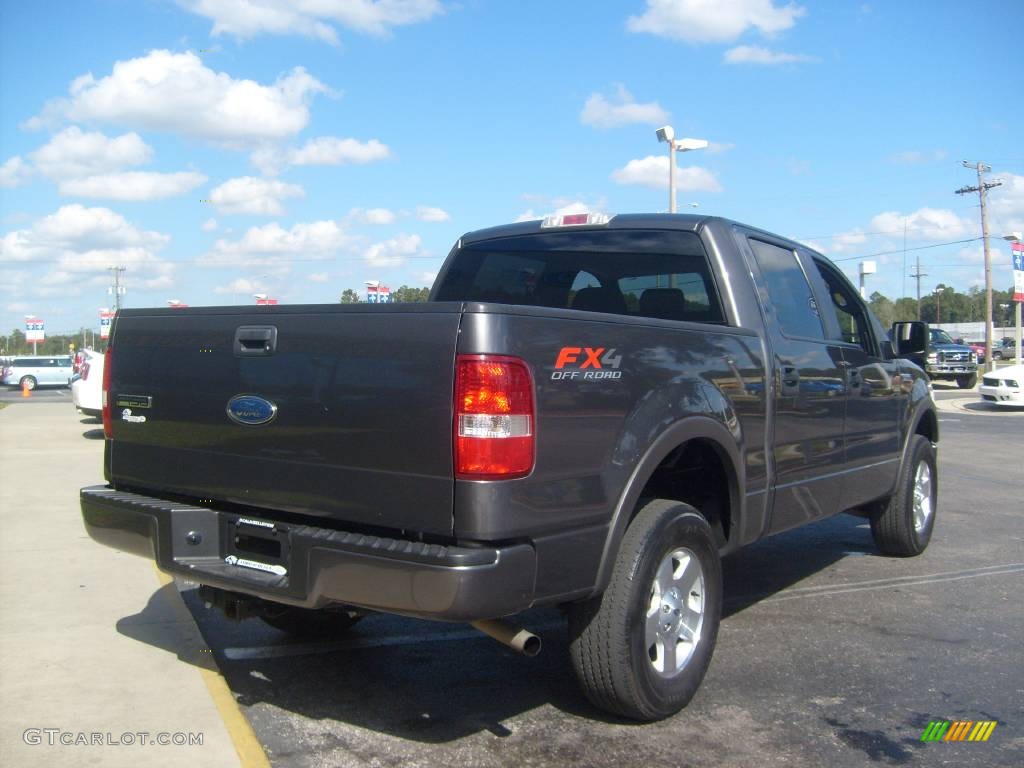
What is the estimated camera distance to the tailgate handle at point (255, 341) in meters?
3.39

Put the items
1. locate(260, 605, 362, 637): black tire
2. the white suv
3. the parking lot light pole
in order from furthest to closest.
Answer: the white suv, the parking lot light pole, locate(260, 605, 362, 637): black tire

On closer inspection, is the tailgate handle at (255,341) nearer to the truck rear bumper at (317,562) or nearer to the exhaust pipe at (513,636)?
the truck rear bumper at (317,562)

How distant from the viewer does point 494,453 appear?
2957 mm

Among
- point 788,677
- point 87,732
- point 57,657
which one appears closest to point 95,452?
point 57,657

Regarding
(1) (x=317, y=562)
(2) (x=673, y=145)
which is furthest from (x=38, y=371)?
(1) (x=317, y=562)

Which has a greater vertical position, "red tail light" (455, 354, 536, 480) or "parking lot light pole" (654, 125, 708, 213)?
"parking lot light pole" (654, 125, 708, 213)

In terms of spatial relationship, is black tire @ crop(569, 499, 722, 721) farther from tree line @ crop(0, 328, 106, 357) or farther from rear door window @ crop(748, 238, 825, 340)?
tree line @ crop(0, 328, 106, 357)

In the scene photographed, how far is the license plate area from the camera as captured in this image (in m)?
3.35

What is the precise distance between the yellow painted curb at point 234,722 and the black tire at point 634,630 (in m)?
1.17

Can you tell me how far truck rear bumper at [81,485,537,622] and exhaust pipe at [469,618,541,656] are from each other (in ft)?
0.71

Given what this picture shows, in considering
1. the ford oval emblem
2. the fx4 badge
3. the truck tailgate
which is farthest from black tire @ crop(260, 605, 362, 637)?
the fx4 badge

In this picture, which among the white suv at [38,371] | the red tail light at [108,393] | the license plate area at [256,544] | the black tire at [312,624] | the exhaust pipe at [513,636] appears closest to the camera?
the exhaust pipe at [513,636]

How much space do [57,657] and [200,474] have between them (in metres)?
1.49

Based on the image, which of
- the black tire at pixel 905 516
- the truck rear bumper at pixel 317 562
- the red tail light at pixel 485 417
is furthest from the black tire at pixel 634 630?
the black tire at pixel 905 516
